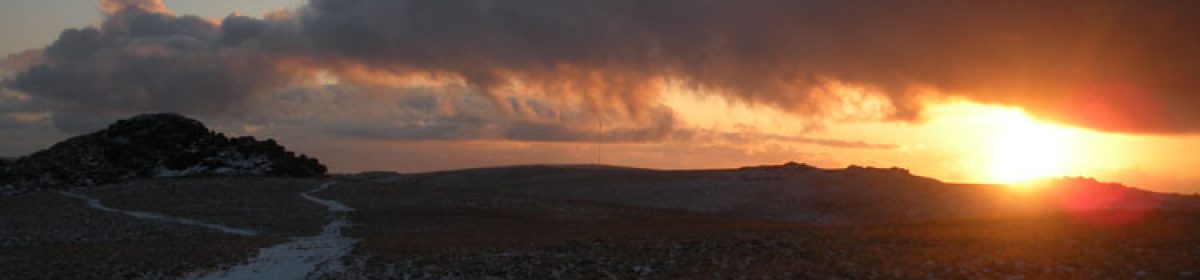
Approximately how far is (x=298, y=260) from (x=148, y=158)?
3152 inches

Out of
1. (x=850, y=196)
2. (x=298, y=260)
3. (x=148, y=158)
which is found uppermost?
(x=148, y=158)

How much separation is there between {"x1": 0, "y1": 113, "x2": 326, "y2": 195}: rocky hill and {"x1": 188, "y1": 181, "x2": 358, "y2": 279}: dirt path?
59896 millimetres

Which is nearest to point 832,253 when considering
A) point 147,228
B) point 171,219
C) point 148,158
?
point 147,228

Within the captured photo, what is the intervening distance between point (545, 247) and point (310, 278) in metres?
Result: 8.81

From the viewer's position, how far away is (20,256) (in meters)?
33.5

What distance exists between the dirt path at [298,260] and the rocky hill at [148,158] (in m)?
59.9

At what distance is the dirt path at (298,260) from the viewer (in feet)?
89.7

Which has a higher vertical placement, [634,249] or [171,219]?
[634,249]

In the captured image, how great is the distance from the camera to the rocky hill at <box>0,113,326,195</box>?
89.6 m

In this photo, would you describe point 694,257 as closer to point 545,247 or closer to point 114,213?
point 545,247

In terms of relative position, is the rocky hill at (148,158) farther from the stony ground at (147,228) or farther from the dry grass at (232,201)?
the stony ground at (147,228)

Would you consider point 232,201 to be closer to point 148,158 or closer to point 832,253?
point 148,158

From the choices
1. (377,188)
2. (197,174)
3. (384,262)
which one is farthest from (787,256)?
(197,174)

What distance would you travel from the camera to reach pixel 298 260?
3109cm
